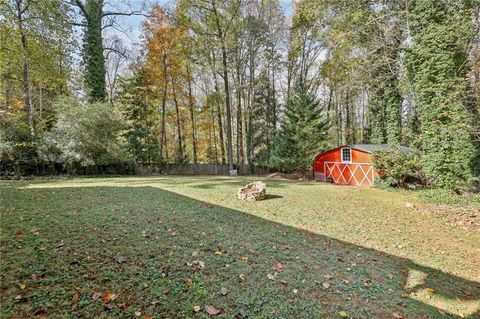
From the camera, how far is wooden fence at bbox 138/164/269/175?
17234 millimetres

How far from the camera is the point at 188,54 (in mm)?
18016

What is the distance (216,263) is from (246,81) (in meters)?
20.3

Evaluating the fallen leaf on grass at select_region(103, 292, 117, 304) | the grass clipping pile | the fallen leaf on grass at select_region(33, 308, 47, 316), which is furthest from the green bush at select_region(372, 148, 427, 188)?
the fallen leaf on grass at select_region(33, 308, 47, 316)

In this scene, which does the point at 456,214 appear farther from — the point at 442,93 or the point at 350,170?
the point at 350,170

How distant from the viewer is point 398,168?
37.8ft

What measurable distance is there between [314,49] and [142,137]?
1625cm

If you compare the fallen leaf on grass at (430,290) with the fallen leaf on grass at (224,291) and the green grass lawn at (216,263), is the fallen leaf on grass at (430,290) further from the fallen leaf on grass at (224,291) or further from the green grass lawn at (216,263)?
the fallen leaf on grass at (224,291)

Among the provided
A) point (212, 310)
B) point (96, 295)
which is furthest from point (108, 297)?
point (212, 310)

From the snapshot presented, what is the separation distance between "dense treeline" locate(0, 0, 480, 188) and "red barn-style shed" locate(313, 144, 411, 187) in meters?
1.58

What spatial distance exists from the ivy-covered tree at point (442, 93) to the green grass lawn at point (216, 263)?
4.49 metres

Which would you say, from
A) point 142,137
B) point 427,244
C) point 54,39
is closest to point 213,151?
point 142,137

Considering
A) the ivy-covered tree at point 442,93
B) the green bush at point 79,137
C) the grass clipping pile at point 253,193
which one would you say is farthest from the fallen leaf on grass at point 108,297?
the green bush at point 79,137

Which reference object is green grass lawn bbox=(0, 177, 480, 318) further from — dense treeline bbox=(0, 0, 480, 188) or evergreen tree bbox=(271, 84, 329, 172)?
evergreen tree bbox=(271, 84, 329, 172)

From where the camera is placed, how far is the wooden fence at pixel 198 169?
17.2 m
